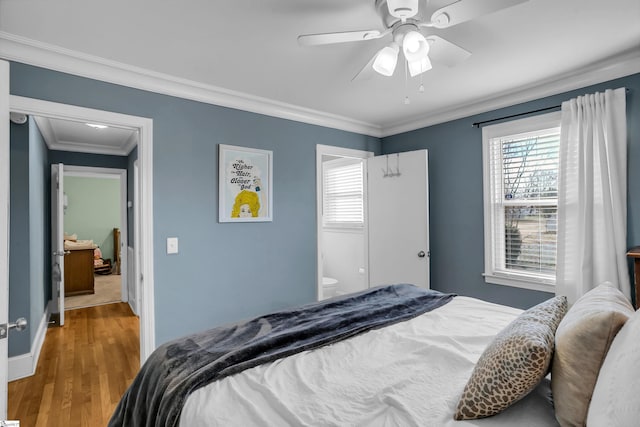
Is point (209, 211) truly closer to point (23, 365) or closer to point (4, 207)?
point (4, 207)

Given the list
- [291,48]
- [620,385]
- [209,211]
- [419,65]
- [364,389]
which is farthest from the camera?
[209,211]

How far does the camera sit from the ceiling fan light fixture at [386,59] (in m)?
1.77

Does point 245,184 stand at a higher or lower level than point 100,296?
higher

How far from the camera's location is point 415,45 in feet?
5.31

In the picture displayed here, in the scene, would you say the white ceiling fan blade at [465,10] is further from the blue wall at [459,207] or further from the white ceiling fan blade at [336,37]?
the blue wall at [459,207]

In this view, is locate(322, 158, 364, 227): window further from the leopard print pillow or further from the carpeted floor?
the carpeted floor

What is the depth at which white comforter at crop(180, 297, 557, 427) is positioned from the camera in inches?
40.9

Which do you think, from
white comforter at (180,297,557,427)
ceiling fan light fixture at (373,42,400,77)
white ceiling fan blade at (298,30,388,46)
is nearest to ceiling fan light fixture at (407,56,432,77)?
ceiling fan light fixture at (373,42,400,77)

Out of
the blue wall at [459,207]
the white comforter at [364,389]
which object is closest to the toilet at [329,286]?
the blue wall at [459,207]

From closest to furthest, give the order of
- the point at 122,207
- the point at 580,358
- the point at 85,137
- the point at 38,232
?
the point at 580,358, the point at 38,232, the point at 85,137, the point at 122,207

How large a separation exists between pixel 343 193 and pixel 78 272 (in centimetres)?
475

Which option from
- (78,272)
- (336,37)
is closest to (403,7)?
(336,37)

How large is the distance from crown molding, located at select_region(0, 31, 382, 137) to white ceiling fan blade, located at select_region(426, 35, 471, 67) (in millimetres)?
1740

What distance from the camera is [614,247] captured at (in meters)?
2.38
